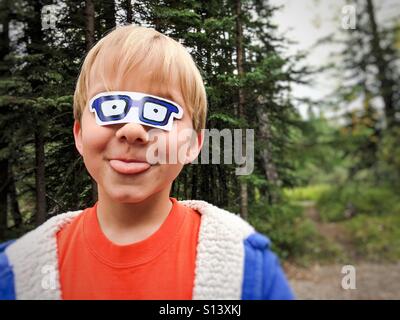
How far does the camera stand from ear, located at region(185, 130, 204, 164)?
1.03 m

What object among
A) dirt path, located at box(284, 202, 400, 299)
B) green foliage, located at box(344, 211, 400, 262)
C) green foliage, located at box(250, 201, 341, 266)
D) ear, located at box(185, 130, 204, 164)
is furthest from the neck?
green foliage, located at box(344, 211, 400, 262)

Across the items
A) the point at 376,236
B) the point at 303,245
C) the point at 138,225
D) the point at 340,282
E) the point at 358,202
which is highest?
the point at 138,225

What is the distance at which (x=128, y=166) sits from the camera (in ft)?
2.99

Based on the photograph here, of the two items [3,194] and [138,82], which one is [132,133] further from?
Result: [3,194]

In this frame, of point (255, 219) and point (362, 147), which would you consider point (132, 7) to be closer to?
point (255, 219)

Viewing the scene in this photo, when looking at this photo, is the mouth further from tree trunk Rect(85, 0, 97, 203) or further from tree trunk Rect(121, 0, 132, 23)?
tree trunk Rect(121, 0, 132, 23)

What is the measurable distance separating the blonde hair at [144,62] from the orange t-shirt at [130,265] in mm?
303

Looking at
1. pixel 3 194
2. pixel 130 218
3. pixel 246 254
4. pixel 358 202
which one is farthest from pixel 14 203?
pixel 358 202

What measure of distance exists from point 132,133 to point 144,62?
181mm

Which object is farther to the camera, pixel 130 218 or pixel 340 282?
pixel 340 282

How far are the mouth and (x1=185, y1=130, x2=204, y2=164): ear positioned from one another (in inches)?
5.7

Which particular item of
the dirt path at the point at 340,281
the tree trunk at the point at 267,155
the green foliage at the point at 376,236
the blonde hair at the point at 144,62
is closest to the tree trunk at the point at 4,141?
the blonde hair at the point at 144,62

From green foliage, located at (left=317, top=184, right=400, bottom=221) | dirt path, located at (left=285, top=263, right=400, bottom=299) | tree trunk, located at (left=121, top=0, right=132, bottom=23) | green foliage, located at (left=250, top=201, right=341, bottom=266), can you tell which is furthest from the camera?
green foliage, located at (left=317, top=184, right=400, bottom=221)

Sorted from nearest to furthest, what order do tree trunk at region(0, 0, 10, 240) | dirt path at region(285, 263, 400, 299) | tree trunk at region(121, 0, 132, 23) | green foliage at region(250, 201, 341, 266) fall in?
tree trunk at region(121, 0, 132, 23)
tree trunk at region(0, 0, 10, 240)
dirt path at region(285, 263, 400, 299)
green foliage at region(250, 201, 341, 266)
